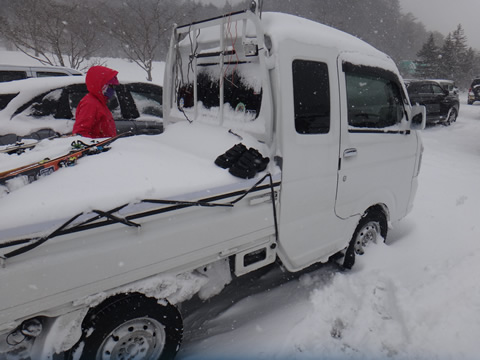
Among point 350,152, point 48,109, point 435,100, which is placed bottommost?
point 350,152

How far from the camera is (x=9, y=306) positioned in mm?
1532

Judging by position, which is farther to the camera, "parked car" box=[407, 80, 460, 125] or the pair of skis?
"parked car" box=[407, 80, 460, 125]

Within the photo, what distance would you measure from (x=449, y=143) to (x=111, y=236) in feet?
36.3

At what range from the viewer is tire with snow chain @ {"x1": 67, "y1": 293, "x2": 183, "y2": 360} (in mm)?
1867

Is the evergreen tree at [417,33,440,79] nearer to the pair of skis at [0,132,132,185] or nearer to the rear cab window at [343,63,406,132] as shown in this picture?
the rear cab window at [343,63,406,132]

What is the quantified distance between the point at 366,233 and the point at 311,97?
1764 mm

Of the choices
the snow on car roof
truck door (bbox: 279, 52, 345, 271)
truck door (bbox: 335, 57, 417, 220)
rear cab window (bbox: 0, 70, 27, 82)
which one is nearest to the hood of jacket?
the snow on car roof

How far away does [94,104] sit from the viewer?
3.54 metres

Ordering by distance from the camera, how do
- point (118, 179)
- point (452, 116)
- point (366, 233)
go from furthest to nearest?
1. point (452, 116)
2. point (366, 233)
3. point (118, 179)

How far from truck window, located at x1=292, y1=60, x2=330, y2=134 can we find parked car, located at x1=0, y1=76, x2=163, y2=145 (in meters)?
3.01

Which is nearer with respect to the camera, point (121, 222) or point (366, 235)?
point (121, 222)

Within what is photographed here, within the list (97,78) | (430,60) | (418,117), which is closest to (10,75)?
(97,78)

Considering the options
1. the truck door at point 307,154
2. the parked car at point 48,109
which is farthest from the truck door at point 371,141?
the parked car at point 48,109

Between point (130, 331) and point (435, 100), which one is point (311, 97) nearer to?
point (130, 331)
